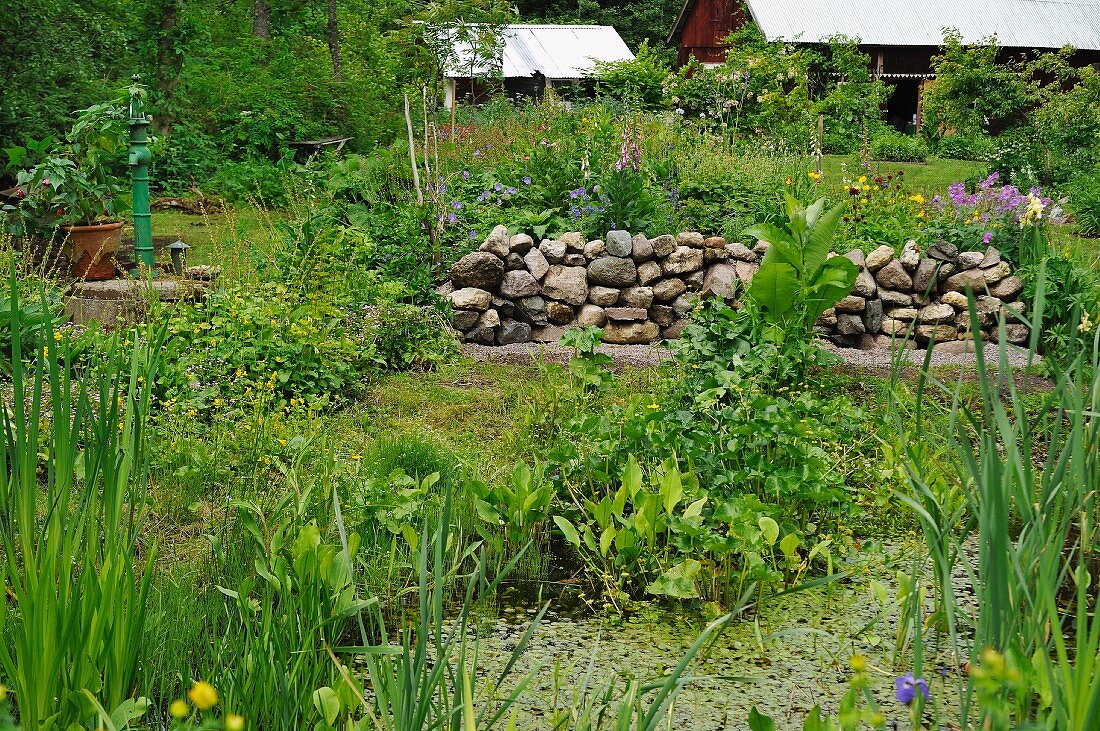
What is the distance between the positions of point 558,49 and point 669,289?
962 inches

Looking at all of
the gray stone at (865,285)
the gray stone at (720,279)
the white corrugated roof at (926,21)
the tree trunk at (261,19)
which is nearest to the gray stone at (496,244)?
the gray stone at (720,279)

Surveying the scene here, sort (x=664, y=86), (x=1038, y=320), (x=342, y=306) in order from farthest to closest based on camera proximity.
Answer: (x=664, y=86), (x=342, y=306), (x=1038, y=320)

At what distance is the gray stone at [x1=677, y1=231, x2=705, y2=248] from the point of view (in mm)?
7453

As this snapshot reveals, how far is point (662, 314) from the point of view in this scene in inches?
294

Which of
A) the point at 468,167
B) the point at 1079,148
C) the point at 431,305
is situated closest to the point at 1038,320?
the point at 431,305

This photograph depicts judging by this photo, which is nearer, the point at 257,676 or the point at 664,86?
the point at 257,676

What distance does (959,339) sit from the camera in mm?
7367

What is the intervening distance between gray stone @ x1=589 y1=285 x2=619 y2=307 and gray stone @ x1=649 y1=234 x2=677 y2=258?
1.37 ft

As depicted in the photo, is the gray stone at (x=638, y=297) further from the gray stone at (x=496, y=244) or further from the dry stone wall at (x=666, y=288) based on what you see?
the gray stone at (x=496, y=244)

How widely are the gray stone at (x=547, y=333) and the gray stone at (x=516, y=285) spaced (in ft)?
0.93

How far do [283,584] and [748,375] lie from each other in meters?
2.88

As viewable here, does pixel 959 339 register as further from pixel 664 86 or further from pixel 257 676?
pixel 664 86

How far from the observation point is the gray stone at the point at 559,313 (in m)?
7.30

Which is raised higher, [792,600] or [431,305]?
[431,305]
